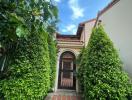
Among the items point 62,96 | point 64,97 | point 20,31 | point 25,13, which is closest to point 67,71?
point 62,96

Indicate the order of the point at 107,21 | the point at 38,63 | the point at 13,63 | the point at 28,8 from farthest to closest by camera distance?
the point at 107,21 → the point at 38,63 → the point at 13,63 → the point at 28,8

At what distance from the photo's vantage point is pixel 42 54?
630cm

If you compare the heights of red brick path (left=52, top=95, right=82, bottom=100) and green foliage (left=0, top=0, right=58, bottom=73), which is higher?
green foliage (left=0, top=0, right=58, bottom=73)

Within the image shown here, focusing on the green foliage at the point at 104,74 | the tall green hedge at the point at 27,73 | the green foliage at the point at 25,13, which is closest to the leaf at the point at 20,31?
the green foliage at the point at 25,13

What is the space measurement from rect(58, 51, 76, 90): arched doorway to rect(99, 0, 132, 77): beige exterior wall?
3.11 m

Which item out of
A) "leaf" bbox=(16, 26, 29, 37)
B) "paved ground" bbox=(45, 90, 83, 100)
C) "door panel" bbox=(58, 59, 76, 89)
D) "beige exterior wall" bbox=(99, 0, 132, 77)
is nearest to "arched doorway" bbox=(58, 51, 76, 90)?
"door panel" bbox=(58, 59, 76, 89)

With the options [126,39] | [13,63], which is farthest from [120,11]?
[13,63]

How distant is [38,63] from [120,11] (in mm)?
4878

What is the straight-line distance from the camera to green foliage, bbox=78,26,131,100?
5941mm

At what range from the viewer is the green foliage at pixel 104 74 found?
5.94 m

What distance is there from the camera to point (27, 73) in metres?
5.62

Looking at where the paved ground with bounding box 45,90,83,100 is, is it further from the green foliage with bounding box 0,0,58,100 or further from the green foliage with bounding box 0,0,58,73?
the green foliage with bounding box 0,0,58,73

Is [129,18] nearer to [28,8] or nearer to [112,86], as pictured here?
[112,86]

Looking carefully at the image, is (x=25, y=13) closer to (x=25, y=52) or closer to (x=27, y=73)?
(x=25, y=52)
